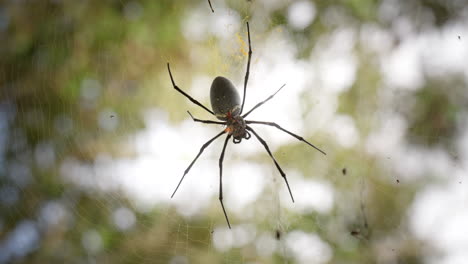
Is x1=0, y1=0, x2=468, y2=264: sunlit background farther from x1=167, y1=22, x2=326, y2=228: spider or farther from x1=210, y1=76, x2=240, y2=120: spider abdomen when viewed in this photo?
x1=210, y1=76, x2=240, y2=120: spider abdomen

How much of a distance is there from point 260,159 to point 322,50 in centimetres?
151

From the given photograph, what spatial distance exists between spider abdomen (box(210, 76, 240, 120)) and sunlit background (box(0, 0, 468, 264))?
0.55 meters

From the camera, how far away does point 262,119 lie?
3254 millimetres

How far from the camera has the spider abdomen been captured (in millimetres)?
2549

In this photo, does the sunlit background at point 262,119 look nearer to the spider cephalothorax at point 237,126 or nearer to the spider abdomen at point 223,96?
the spider cephalothorax at point 237,126

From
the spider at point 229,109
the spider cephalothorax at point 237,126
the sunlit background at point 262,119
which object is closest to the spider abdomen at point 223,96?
the spider at point 229,109

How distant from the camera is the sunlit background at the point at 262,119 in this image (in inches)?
134

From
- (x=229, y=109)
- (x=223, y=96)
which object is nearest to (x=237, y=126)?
(x=229, y=109)

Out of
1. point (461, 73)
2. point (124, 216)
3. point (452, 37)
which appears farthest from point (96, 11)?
point (461, 73)

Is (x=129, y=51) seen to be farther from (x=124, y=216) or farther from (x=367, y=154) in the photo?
(x=367, y=154)

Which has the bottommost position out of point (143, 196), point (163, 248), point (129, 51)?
point (163, 248)

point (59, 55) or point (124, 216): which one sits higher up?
point (59, 55)

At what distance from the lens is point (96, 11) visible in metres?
3.59

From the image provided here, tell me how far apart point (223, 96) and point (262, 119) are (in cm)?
80
